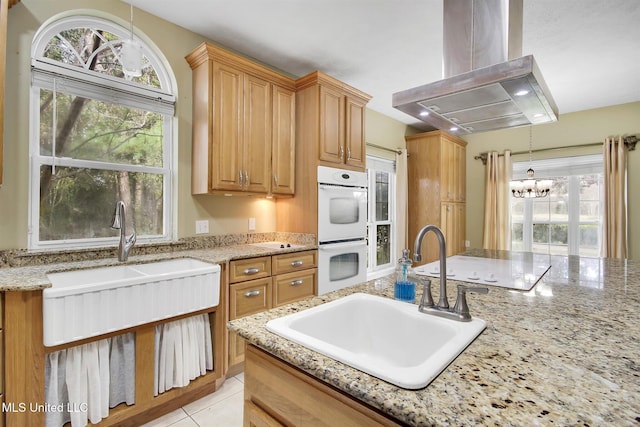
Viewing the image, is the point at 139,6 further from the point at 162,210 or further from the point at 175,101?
the point at 162,210

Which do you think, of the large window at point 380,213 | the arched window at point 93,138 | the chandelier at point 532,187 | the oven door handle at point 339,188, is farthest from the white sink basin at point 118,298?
the chandelier at point 532,187

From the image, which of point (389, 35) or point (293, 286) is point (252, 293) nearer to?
point (293, 286)

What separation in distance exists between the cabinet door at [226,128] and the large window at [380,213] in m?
2.23

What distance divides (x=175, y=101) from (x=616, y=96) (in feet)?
16.1

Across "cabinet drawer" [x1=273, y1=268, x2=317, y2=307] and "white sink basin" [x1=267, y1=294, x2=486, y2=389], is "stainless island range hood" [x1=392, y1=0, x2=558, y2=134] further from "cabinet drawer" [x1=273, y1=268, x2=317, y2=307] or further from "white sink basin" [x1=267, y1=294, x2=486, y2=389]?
"cabinet drawer" [x1=273, y1=268, x2=317, y2=307]

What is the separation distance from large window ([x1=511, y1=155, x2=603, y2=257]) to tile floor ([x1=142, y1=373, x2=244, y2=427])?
4586mm

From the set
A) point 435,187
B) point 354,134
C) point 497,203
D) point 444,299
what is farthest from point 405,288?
point 497,203

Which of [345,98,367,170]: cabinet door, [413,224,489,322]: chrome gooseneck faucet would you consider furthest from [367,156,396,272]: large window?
[413,224,489,322]: chrome gooseneck faucet

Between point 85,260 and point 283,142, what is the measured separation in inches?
70.3

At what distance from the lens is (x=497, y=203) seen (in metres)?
4.76

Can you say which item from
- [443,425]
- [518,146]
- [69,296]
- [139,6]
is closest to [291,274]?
[69,296]

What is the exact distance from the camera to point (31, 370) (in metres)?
1.45

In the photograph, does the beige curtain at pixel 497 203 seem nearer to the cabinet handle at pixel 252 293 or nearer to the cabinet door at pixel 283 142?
the cabinet door at pixel 283 142

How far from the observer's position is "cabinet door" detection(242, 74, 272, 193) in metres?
2.67
